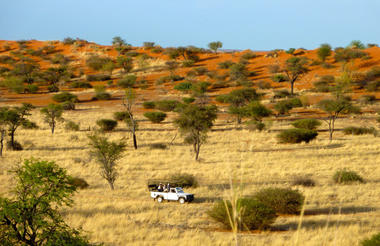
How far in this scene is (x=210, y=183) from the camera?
23.2m

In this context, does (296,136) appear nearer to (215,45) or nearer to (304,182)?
(304,182)

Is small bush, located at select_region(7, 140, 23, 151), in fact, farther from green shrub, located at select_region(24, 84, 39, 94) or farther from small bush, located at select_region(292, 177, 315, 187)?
green shrub, located at select_region(24, 84, 39, 94)

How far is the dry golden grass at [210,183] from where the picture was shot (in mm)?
12672

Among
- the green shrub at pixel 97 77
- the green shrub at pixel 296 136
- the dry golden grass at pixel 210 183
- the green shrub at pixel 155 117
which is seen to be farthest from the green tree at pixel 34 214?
the green shrub at pixel 97 77

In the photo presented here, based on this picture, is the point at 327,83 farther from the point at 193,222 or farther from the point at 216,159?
the point at 193,222

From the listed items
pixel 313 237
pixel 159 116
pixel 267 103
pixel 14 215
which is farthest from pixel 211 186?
pixel 267 103

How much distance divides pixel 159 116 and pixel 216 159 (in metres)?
19.0

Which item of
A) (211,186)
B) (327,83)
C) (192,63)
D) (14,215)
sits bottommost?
(211,186)

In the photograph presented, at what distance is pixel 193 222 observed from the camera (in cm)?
1500

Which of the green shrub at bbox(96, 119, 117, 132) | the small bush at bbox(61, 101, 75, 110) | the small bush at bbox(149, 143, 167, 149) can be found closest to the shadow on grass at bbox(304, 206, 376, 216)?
the small bush at bbox(149, 143, 167, 149)

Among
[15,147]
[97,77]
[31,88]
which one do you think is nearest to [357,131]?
[15,147]

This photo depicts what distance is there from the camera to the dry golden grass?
12.7 metres

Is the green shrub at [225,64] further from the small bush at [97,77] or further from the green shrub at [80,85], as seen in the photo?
the green shrub at [80,85]

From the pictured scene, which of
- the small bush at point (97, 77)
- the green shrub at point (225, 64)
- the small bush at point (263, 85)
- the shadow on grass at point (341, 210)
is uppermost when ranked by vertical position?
the green shrub at point (225, 64)
